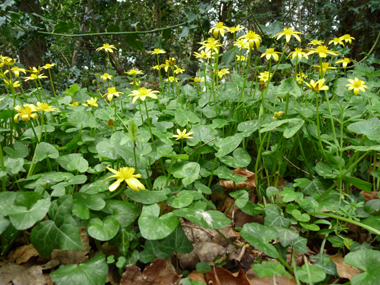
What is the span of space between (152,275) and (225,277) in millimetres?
228

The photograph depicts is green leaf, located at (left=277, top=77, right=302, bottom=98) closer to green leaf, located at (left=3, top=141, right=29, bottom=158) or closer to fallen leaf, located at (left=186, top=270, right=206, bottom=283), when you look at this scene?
fallen leaf, located at (left=186, top=270, right=206, bottom=283)

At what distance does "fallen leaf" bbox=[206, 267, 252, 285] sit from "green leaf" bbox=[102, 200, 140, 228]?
1.00 ft

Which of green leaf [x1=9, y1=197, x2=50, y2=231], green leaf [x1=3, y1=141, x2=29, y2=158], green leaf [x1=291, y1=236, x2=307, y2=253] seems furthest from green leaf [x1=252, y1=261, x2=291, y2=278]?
green leaf [x1=3, y1=141, x2=29, y2=158]

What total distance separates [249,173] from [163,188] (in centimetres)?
43

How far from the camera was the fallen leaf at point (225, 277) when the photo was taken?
2.39ft

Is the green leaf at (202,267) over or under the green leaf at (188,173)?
under

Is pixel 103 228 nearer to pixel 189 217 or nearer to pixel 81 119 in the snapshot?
pixel 189 217

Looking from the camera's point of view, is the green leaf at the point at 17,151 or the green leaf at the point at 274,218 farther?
the green leaf at the point at 17,151

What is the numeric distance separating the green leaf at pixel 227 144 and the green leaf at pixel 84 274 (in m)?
0.56

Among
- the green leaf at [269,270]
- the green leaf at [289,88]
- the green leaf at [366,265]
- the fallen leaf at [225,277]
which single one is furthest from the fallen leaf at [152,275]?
the green leaf at [289,88]

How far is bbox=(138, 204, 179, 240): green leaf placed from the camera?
662 millimetres

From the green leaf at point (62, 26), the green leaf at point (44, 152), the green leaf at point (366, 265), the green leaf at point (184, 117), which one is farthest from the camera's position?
the green leaf at point (62, 26)

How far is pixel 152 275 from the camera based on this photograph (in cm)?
74

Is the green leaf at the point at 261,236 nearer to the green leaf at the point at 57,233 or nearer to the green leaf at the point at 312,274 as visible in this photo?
the green leaf at the point at 312,274
